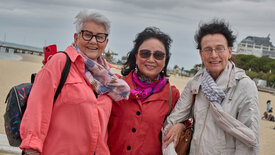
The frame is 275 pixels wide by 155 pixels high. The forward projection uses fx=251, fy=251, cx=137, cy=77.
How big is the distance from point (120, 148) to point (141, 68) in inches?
43.6

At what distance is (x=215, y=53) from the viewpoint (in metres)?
2.94

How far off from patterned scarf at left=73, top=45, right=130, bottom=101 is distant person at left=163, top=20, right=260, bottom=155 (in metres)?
0.77

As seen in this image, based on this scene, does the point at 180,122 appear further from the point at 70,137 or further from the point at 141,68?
the point at 70,137

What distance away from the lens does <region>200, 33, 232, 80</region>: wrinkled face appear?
2943mm

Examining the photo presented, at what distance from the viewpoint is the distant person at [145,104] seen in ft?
10.5

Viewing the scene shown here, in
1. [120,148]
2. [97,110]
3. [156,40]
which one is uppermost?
[156,40]

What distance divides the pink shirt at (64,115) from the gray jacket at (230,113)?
109 centimetres

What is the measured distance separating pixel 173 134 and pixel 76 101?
1.29 meters

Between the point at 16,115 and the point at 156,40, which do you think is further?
the point at 156,40

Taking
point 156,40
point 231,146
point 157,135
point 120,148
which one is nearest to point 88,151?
point 120,148

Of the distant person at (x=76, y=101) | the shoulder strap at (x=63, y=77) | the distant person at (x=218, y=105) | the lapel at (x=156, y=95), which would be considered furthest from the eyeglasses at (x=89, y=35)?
the distant person at (x=218, y=105)

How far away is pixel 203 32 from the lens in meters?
3.10

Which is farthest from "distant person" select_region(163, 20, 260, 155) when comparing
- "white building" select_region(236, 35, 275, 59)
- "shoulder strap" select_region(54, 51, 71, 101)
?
"white building" select_region(236, 35, 275, 59)

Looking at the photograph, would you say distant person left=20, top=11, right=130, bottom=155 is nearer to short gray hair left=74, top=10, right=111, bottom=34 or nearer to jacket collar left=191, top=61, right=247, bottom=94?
short gray hair left=74, top=10, right=111, bottom=34
